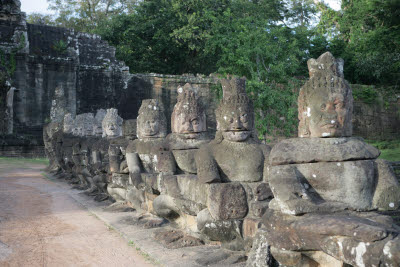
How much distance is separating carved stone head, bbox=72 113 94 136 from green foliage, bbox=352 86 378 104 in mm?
16839

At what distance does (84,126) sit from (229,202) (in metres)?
8.41

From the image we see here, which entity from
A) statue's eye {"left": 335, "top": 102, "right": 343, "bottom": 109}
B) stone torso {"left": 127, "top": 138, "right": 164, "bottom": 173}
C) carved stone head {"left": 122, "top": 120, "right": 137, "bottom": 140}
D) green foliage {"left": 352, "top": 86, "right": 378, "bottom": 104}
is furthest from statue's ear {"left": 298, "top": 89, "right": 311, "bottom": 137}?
green foliage {"left": 352, "top": 86, "right": 378, "bottom": 104}

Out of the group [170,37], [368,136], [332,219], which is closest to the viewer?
[332,219]

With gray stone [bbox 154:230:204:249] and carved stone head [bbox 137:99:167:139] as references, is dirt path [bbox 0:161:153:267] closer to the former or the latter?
gray stone [bbox 154:230:204:249]

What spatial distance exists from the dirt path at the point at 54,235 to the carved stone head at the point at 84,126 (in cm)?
256

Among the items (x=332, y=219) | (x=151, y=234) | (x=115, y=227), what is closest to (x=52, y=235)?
(x=115, y=227)

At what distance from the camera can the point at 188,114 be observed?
221 inches

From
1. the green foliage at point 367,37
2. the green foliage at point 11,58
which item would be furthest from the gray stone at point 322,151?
the green foliage at point 11,58

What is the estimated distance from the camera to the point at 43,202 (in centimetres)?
842

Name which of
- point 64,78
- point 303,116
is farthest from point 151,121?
point 64,78

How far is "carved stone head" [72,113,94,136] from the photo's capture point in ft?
38.4

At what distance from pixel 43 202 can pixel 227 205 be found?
17.7 ft

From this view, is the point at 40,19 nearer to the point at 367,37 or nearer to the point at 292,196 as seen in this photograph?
the point at 367,37

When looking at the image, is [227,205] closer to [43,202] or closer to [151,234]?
[151,234]
